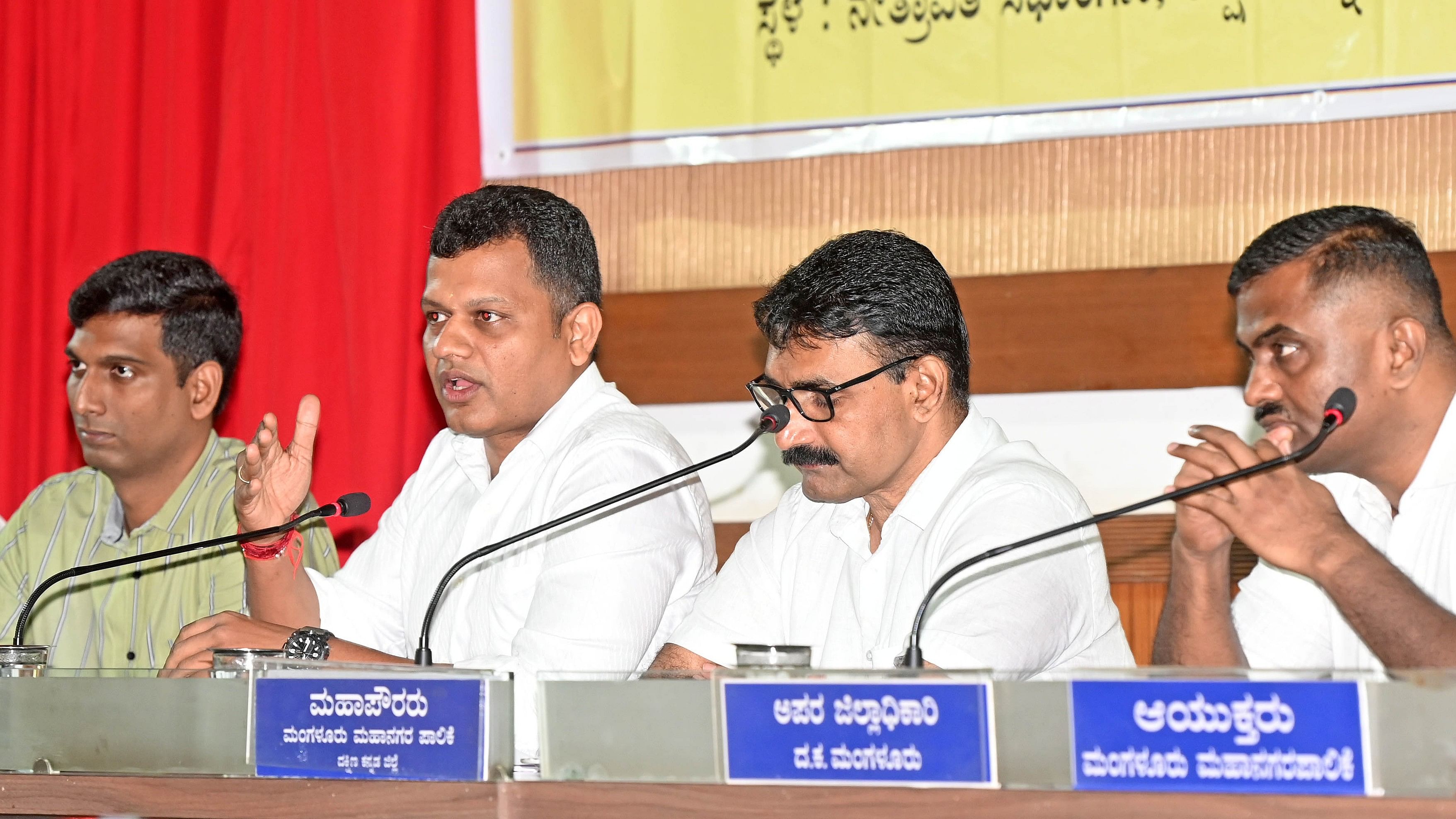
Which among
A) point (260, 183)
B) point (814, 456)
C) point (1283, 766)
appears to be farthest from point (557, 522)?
point (260, 183)

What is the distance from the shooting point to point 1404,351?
1.78 meters

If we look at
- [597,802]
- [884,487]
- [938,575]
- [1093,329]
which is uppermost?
[1093,329]

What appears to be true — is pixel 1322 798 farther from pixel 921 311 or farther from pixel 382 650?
pixel 382 650

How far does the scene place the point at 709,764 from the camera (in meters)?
1.21

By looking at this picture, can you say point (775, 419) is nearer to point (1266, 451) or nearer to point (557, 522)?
point (557, 522)

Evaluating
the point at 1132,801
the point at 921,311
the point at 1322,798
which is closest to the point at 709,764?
the point at 1132,801

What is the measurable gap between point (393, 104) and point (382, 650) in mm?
1123

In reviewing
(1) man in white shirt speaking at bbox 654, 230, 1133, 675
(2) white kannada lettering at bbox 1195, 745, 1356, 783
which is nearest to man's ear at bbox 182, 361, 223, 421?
(1) man in white shirt speaking at bbox 654, 230, 1133, 675

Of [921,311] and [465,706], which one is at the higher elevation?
[921,311]

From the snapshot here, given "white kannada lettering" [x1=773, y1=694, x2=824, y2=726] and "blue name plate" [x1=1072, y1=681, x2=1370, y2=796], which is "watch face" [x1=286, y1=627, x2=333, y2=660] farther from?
"blue name plate" [x1=1072, y1=681, x2=1370, y2=796]

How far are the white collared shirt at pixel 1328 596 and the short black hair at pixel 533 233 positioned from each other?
109 cm

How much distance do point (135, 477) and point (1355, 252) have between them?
2134 millimetres

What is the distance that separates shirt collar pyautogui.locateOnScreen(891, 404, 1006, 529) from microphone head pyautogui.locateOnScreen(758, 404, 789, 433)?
22 centimetres

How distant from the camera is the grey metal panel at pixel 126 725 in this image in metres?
1.33
